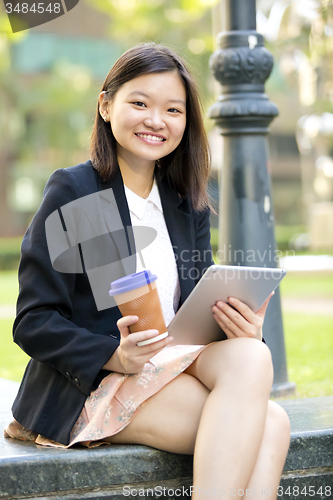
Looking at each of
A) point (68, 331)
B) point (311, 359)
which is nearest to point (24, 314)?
point (68, 331)

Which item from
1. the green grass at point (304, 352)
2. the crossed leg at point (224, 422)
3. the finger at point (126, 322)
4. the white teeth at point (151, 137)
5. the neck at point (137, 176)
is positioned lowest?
the green grass at point (304, 352)

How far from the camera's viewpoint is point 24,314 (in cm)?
176

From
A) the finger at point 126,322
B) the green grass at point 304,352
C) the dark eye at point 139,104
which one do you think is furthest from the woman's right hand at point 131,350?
the green grass at point 304,352

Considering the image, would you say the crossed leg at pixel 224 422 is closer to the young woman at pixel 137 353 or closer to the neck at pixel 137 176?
the young woman at pixel 137 353

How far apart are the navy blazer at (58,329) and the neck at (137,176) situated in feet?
0.37

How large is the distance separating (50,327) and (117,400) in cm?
31

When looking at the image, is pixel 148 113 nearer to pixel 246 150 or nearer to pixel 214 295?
pixel 214 295

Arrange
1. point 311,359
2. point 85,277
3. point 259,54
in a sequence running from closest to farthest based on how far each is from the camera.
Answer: point 85,277 → point 259,54 → point 311,359

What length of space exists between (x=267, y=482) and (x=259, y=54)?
6.81 feet

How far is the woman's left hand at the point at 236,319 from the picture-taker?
179cm

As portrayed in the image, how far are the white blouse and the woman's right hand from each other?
13.9 inches

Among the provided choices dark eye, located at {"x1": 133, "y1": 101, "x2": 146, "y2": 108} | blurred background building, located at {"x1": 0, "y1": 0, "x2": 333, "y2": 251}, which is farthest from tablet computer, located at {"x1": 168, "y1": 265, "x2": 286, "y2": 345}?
blurred background building, located at {"x1": 0, "y1": 0, "x2": 333, "y2": 251}

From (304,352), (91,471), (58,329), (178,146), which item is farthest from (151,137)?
(304,352)

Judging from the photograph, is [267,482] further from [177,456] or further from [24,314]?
[24,314]
